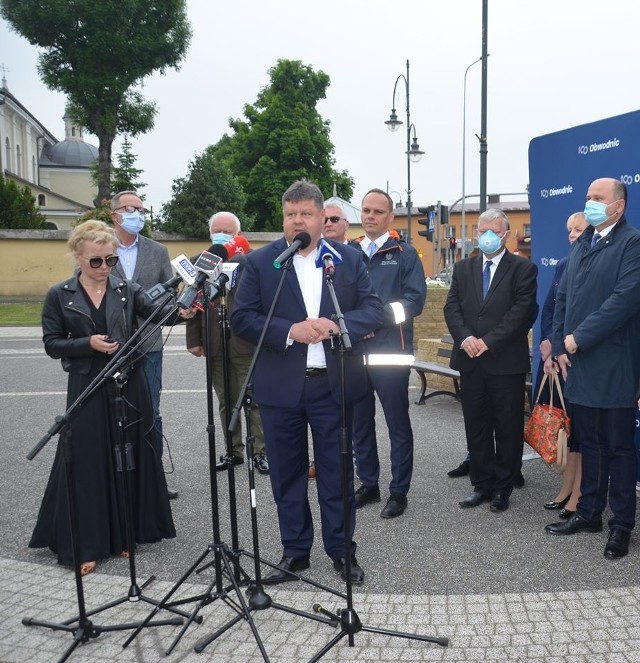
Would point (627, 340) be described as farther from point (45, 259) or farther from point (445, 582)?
point (45, 259)

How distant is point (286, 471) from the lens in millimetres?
3990

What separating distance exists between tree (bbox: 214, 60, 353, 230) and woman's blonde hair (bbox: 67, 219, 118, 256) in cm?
3564

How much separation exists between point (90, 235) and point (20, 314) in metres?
20.4

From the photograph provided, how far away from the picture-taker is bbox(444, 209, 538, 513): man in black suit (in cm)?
496

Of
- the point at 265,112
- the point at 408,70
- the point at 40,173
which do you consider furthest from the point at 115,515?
the point at 40,173

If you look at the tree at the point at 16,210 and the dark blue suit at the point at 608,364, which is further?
the tree at the point at 16,210

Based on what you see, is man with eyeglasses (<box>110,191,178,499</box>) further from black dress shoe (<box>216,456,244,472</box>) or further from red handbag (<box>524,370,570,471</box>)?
red handbag (<box>524,370,570,471</box>)

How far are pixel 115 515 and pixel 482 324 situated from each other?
9.21 feet

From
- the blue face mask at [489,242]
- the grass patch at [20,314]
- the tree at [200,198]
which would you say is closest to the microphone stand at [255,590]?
the blue face mask at [489,242]

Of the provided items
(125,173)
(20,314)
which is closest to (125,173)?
(125,173)

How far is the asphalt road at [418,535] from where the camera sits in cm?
390

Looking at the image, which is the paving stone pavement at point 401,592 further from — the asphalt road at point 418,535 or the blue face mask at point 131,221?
the blue face mask at point 131,221

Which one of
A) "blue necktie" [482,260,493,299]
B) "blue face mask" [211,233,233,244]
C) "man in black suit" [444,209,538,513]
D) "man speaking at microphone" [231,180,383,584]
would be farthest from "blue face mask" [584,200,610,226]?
"blue face mask" [211,233,233,244]

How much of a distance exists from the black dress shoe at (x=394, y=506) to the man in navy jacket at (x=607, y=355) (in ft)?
3.42
